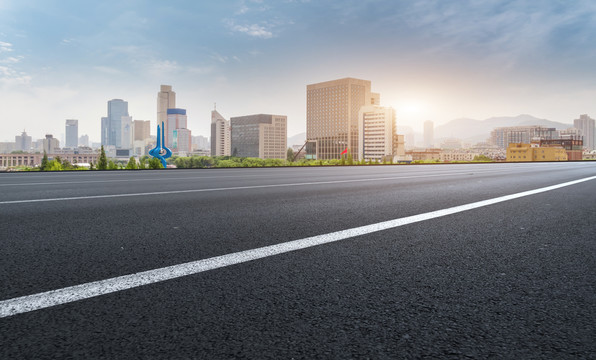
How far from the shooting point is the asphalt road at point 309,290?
4.99 ft

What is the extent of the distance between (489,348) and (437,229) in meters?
2.64

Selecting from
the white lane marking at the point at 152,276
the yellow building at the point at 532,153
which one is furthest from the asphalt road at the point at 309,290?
the yellow building at the point at 532,153

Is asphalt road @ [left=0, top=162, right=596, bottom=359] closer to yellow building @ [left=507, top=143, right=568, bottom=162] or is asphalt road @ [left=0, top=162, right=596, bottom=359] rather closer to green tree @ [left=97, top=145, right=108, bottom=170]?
green tree @ [left=97, top=145, right=108, bottom=170]

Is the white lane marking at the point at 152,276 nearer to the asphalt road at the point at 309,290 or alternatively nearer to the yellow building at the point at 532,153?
the asphalt road at the point at 309,290

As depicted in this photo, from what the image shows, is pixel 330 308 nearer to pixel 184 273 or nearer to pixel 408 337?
pixel 408 337

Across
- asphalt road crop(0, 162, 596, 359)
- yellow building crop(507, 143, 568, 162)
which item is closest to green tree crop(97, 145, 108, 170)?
asphalt road crop(0, 162, 596, 359)

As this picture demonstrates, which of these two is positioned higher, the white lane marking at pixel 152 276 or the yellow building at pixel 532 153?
the yellow building at pixel 532 153

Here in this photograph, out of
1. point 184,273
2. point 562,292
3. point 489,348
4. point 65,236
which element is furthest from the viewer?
point 65,236

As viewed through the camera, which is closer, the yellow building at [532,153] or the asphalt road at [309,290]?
the asphalt road at [309,290]

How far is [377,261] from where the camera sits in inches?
108

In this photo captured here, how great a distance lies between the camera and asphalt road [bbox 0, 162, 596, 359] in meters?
1.52

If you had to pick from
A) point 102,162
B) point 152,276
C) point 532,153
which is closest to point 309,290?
point 152,276

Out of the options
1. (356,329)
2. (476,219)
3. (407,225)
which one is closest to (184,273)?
(356,329)

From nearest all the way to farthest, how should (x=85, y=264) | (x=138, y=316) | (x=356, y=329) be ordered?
(x=356, y=329) < (x=138, y=316) < (x=85, y=264)
